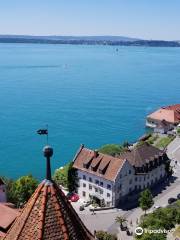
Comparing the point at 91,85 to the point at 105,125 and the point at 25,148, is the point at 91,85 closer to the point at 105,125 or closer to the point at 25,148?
the point at 105,125

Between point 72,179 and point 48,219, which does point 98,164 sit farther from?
point 48,219

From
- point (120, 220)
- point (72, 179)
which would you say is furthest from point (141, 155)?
point (120, 220)

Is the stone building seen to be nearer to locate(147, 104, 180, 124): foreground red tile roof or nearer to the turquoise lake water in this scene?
the turquoise lake water

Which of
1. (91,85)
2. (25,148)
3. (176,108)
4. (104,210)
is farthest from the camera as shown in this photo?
(91,85)

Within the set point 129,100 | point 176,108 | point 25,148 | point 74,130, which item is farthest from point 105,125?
point 129,100

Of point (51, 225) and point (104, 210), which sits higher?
point (51, 225)

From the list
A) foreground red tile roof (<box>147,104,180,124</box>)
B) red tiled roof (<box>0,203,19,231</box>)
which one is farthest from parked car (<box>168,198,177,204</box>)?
foreground red tile roof (<box>147,104,180,124</box>)
